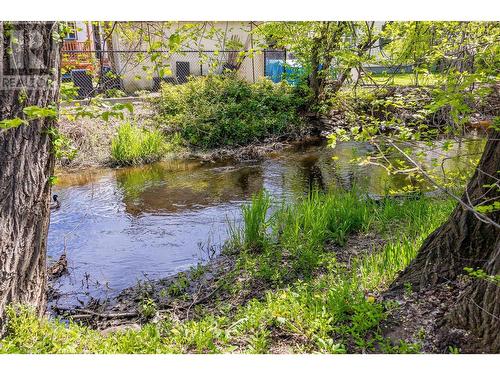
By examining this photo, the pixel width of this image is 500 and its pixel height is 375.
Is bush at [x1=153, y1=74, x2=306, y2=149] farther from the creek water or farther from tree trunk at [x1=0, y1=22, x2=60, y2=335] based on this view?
tree trunk at [x1=0, y1=22, x2=60, y2=335]

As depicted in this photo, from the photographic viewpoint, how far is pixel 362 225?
4.96m

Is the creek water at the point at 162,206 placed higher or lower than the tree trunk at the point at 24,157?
lower

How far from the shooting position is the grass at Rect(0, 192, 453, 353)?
2.70 m

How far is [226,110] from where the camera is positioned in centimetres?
1111

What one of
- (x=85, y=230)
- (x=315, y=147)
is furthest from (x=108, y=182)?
(x=315, y=147)

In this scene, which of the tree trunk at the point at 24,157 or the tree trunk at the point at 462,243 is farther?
the tree trunk at the point at 462,243

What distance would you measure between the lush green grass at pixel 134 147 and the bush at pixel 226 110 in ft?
3.20

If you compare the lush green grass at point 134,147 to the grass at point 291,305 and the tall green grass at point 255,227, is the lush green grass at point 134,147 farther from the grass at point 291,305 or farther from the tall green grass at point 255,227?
the grass at point 291,305

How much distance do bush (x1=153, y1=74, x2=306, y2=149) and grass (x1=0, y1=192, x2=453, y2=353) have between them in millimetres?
5939

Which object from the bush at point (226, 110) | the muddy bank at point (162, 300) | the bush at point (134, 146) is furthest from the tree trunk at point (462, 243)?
the bush at point (226, 110)

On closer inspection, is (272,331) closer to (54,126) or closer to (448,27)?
(54,126)

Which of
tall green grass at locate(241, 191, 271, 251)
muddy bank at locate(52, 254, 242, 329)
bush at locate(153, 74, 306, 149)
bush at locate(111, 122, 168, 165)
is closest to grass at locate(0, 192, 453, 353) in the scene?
tall green grass at locate(241, 191, 271, 251)

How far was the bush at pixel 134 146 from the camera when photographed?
926 cm
